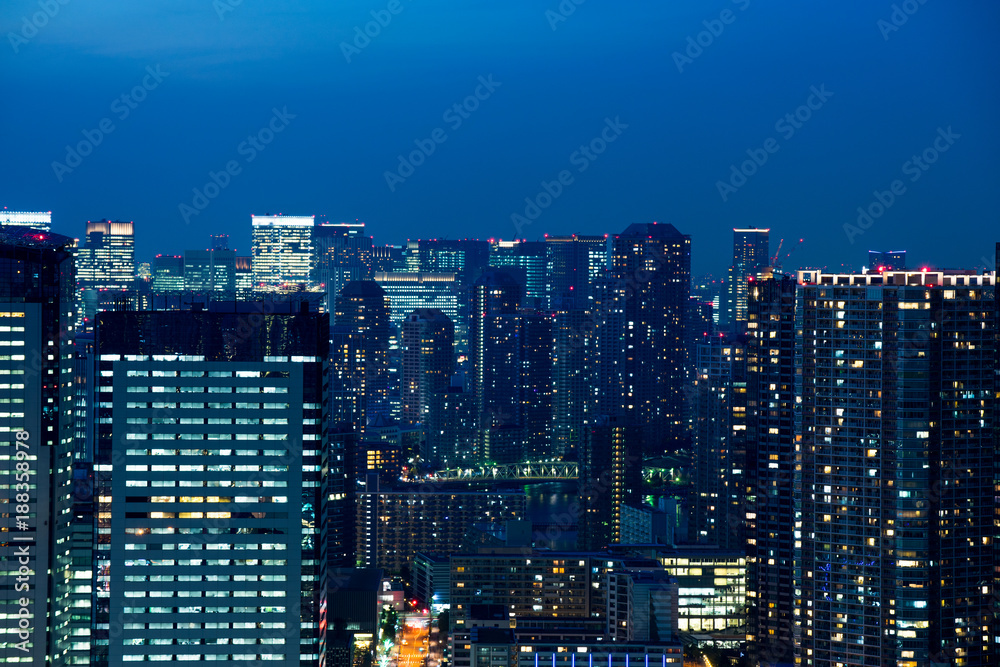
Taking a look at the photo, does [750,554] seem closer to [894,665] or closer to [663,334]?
[894,665]

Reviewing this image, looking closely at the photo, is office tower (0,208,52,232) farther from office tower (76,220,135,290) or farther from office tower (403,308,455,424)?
office tower (403,308,455,424)

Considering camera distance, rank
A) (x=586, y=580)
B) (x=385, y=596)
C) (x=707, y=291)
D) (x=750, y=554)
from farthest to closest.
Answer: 1. (x=707, y=291)
2. (x=385, y=596)
3. (x=586, y=580)
4. (x=750, y=554)

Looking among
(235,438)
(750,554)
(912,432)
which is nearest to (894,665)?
(912,432)

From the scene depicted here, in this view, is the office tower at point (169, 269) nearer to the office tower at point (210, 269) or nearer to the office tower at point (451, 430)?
the office tower at point (210, 269)

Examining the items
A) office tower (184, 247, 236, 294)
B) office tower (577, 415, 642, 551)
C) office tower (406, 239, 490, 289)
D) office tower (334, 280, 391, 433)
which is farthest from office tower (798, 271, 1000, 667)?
office tower (406, 239, 490, 289)

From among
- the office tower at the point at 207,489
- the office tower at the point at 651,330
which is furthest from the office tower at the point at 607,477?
the office tower at the point at 207,489

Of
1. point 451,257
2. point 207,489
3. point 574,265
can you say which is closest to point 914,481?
point 207,489

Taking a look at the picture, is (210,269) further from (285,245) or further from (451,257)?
(451,257)
